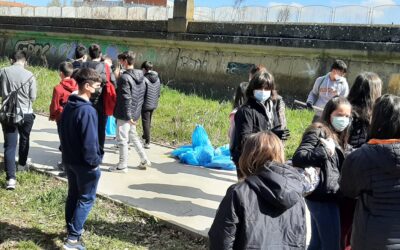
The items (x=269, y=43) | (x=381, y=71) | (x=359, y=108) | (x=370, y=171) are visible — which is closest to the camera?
(x=370, y=171)

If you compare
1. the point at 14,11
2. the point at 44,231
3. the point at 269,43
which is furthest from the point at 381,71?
the point at 14,11

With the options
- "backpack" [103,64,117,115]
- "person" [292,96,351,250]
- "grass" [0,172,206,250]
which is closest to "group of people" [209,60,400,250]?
"person" [292,96,351,250]

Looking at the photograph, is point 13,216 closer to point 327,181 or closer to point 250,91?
point 250,91

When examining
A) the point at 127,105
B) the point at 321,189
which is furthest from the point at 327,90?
the point at 127,105

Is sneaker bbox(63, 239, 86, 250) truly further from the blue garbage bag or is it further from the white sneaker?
the blue garbage bag

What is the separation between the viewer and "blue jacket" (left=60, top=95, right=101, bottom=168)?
14.2 ft

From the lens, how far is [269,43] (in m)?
13.0

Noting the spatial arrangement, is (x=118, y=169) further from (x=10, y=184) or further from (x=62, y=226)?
(x=62, y=226)

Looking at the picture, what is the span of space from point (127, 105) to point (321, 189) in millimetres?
3771

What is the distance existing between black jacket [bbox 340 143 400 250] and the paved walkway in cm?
234

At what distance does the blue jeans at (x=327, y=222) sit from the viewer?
3.73 meters

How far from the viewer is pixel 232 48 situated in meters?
14.0

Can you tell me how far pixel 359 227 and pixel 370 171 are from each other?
411mm

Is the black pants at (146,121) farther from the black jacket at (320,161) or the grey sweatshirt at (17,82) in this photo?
the black jacket at (320,161)
